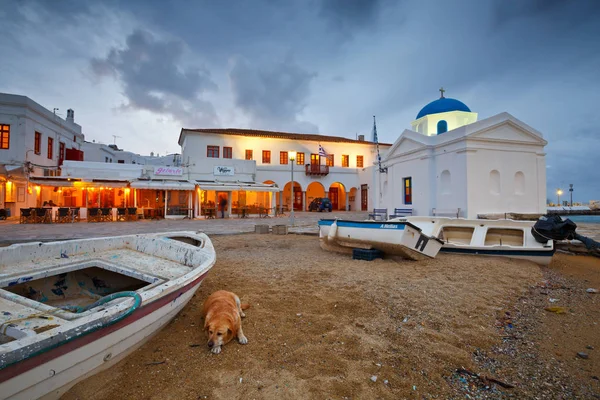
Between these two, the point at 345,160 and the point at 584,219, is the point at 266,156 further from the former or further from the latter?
the point at 584,219

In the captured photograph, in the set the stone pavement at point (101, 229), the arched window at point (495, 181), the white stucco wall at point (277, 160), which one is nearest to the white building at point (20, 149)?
the stone pavement at point (101, 229)

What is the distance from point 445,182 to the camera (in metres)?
14.1

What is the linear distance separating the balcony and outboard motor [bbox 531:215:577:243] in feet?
70.8

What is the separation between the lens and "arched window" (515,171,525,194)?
13.9m

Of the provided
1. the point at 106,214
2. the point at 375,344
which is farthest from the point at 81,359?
the point at 106,214

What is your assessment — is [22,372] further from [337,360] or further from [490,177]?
[490,177]

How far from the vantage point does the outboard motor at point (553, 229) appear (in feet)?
20.9

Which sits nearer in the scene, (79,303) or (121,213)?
(79,303)

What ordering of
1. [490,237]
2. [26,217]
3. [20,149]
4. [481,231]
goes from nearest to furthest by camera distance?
[481,231]
[490,237]
[26,217]
[20,149]

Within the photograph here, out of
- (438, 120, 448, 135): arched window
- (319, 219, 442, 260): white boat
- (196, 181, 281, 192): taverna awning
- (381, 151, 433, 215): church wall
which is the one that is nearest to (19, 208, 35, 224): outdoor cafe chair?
(196, 181, 281, 192): taverna awning

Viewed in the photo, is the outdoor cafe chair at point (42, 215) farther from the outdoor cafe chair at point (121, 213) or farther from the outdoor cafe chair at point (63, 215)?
the outdoor cafe chair at point (121, 213)

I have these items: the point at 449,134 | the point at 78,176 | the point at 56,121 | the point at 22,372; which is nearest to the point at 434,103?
the point at 449,134

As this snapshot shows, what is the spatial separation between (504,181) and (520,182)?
119 centimetres

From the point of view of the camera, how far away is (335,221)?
24.2 ft
